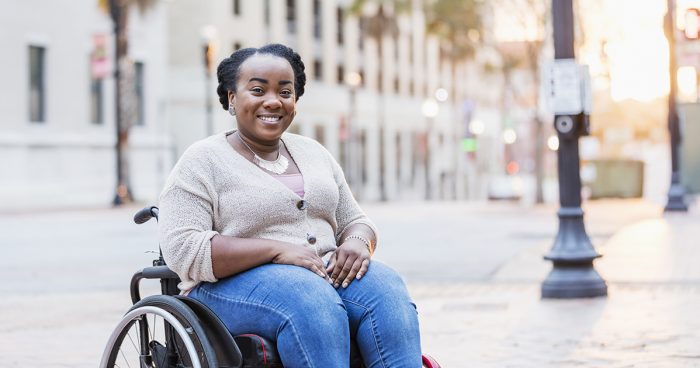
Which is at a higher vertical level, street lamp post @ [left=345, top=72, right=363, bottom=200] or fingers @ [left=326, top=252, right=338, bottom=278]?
street lamp post @ [left=345, top=72, right=363, bottom=200]

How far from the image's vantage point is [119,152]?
37281 millimetres

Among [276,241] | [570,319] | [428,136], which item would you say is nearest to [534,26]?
[570,319]

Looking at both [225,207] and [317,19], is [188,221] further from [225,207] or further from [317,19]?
[317,19]

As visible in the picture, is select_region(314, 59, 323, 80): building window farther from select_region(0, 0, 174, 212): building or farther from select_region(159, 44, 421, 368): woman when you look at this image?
select_region(159, 44, 421, 368): woman

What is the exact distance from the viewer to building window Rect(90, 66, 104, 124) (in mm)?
39781

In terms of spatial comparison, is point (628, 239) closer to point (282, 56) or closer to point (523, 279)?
point (523, 279)

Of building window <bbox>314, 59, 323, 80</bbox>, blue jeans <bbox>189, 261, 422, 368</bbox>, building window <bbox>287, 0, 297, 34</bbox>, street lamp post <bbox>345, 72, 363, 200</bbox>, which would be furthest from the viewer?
building window <bbox>314, 59, 323, 80</bbox>

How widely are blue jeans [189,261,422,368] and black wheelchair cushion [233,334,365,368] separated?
0.03 metres

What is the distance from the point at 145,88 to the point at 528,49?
13.7 m

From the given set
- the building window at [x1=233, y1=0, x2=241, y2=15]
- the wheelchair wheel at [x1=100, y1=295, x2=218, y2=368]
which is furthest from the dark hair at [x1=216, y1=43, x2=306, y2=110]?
the building window at [x1=233, y1=0, x2=241, y2=15]

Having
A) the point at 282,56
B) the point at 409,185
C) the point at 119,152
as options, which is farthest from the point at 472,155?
the point at 282,56

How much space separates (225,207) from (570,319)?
4.86m

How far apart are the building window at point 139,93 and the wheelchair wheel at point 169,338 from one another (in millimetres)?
38871

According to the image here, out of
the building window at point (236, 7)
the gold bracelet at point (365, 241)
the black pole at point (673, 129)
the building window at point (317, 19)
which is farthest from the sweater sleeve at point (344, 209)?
the building window at point (317, 19)
